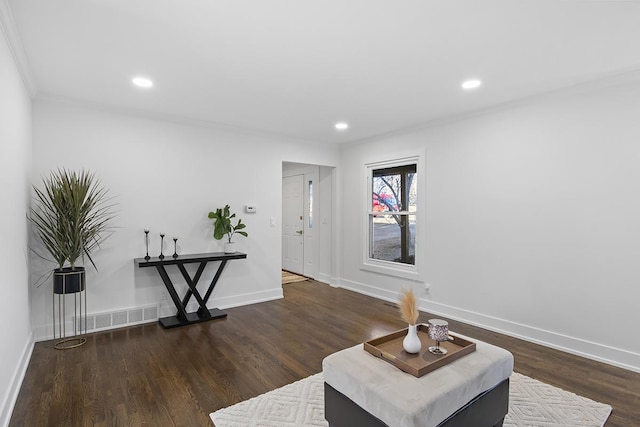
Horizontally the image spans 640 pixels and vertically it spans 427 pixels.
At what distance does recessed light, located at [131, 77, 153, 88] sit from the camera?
3.09m

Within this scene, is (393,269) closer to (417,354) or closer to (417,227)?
(417,227)

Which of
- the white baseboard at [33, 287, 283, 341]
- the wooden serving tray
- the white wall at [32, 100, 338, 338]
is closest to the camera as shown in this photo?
the wooden serving tray

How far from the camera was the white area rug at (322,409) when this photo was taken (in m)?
2.15

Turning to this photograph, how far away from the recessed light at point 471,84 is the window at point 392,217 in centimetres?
152

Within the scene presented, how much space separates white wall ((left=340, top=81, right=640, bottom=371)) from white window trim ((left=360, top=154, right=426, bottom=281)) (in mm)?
115

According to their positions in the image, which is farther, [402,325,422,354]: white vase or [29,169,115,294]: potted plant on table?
[29,169,115,294]: potted plant on table

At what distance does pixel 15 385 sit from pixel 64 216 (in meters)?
1.44

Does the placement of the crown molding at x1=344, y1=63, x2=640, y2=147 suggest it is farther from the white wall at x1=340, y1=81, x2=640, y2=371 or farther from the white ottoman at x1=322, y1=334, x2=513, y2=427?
the white ottoman at x1=322, y1=334, x2=513, y2=427

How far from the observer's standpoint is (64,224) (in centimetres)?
320

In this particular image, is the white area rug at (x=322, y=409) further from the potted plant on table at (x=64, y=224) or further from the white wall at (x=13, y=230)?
the potted plant on table at (x=64, y=224)

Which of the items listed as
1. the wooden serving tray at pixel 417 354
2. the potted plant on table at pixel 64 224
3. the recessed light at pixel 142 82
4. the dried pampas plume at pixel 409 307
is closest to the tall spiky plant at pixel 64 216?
the potted plant on table at pixel 64 224

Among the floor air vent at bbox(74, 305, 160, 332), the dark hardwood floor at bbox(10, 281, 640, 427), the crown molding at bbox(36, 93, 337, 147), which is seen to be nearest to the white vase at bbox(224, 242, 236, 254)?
the dark hardwood floor at bbox(10, 281, 640, 427)

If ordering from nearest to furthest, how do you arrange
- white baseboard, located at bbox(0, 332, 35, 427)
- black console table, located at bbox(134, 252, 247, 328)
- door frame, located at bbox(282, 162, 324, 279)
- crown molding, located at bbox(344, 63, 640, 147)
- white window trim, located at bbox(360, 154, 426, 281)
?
white baseboard, located at bbox(0, 332, 35, 427) → crown molding, located at bbox(344, 63, 640, 147) → black console table, located at bbox(134, 252, 247, 328) → white window trim, located at bbox(360, 154, 426, 281) → door frame, located at bbox(282, 162, 324, 279)

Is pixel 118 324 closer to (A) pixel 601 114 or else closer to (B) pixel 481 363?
A: (B) pixel 481 363
